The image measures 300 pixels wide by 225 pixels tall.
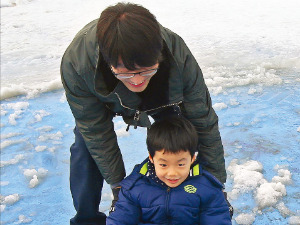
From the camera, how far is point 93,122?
7.23 ft

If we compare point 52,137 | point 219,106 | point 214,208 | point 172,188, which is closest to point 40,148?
point 52,137

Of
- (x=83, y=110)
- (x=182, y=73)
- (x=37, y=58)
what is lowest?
(x=37, y=58)

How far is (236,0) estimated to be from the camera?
27.6ft

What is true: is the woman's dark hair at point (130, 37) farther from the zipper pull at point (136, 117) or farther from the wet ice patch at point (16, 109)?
the wet ice patch at point (16, 109)

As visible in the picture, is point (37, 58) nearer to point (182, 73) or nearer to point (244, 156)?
point (244, 156)

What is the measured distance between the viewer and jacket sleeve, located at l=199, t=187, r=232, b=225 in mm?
2096

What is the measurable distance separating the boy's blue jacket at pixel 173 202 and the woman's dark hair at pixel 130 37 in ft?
2.23

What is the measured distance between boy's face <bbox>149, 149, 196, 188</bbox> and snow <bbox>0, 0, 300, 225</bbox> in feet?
3.09

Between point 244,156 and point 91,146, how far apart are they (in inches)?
63.0

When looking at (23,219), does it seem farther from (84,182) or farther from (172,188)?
(172,188)

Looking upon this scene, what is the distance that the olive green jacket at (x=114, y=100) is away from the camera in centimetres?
196

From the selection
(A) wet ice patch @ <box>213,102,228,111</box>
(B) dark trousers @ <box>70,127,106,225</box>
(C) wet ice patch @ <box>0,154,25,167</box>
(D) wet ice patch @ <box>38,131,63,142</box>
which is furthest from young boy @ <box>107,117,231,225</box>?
(A) wet ice patch @ <box>213,102,228,111</box>

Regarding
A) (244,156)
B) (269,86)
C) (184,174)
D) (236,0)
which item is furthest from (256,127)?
(236,0)

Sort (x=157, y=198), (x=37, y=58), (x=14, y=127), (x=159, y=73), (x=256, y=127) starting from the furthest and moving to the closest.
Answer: (x=37, y=58) → (x=14, y=127) → (x=256, y=127) → (x=157, y=198) → (x=159, y=73)
